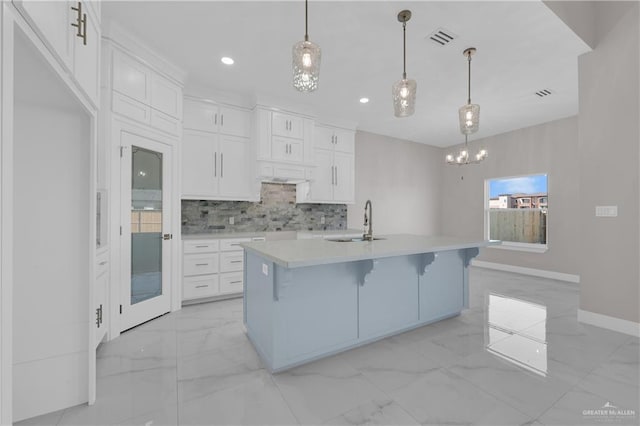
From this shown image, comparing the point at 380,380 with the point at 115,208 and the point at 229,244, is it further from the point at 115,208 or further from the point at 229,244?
Answer: the point at 115,208

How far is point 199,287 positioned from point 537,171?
615 cm

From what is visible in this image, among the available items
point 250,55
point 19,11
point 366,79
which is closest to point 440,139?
point 366,79

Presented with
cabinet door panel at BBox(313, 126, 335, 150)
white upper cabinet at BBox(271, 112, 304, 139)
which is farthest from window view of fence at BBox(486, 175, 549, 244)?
white upper cabinet at BBox(271, 112, 304, 139)

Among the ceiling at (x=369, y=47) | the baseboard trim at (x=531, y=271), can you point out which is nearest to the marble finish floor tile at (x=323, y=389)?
the ceiling at (x=369, y=47)

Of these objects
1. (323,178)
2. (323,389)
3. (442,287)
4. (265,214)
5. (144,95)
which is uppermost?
(144,95)

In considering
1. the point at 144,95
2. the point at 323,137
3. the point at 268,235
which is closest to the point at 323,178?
the point at 323,137

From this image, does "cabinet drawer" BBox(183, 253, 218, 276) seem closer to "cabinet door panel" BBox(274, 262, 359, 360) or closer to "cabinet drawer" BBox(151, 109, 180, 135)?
"cabinet drawer" BBox(151, 109, 180, 135)

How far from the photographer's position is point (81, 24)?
4.87ft

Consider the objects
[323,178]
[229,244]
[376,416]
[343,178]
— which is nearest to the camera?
[376,416]

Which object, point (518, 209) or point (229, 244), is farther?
point (518, 209)

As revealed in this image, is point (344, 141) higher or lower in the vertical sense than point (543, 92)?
lower

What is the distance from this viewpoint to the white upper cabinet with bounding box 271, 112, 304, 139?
4219 millimetres

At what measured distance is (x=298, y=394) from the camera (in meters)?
1.78

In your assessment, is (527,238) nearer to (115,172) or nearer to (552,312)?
(552,312)
